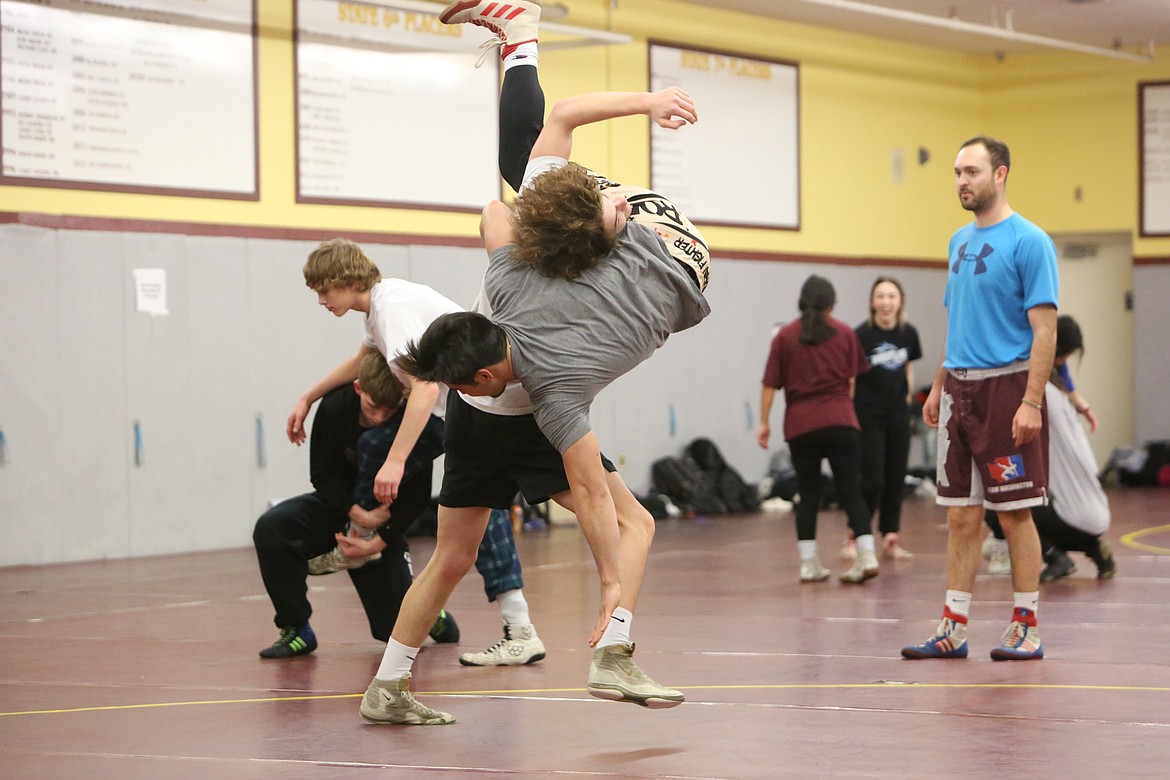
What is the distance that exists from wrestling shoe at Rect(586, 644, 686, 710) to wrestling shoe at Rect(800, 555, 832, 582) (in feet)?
15.1

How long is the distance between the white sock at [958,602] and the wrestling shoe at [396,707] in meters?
2.19

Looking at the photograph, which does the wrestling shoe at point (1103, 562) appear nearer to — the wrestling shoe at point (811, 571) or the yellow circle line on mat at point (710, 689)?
the wrestling shoe at point (811, 571)

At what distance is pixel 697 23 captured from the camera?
15414 mm

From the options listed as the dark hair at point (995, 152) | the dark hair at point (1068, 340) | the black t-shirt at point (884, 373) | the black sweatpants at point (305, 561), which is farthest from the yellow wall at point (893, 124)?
the dark hair at point (995, 152)

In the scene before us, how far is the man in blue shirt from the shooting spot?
582cm

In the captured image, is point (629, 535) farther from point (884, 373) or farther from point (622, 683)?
point (884, 373)

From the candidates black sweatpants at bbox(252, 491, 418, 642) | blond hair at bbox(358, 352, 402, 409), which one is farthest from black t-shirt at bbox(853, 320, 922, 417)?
blond hair at bbox(358, 352, 402, 409)

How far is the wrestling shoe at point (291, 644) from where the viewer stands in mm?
6488

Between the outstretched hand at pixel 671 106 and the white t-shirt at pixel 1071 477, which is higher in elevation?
the outstretched hand at pixel 671 106

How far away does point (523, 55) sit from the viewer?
5359mm

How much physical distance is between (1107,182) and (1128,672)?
13117mm

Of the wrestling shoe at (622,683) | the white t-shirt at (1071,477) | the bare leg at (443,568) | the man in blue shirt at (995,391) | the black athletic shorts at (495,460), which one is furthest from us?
the white t-shirt at (1071,477)

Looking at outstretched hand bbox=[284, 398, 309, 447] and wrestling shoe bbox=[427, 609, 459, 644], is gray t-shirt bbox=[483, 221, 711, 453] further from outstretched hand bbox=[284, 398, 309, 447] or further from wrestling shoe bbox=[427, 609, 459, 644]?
wrestling shoe bbox=[427, 609, 459, 644]

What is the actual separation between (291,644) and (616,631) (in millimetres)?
2491
